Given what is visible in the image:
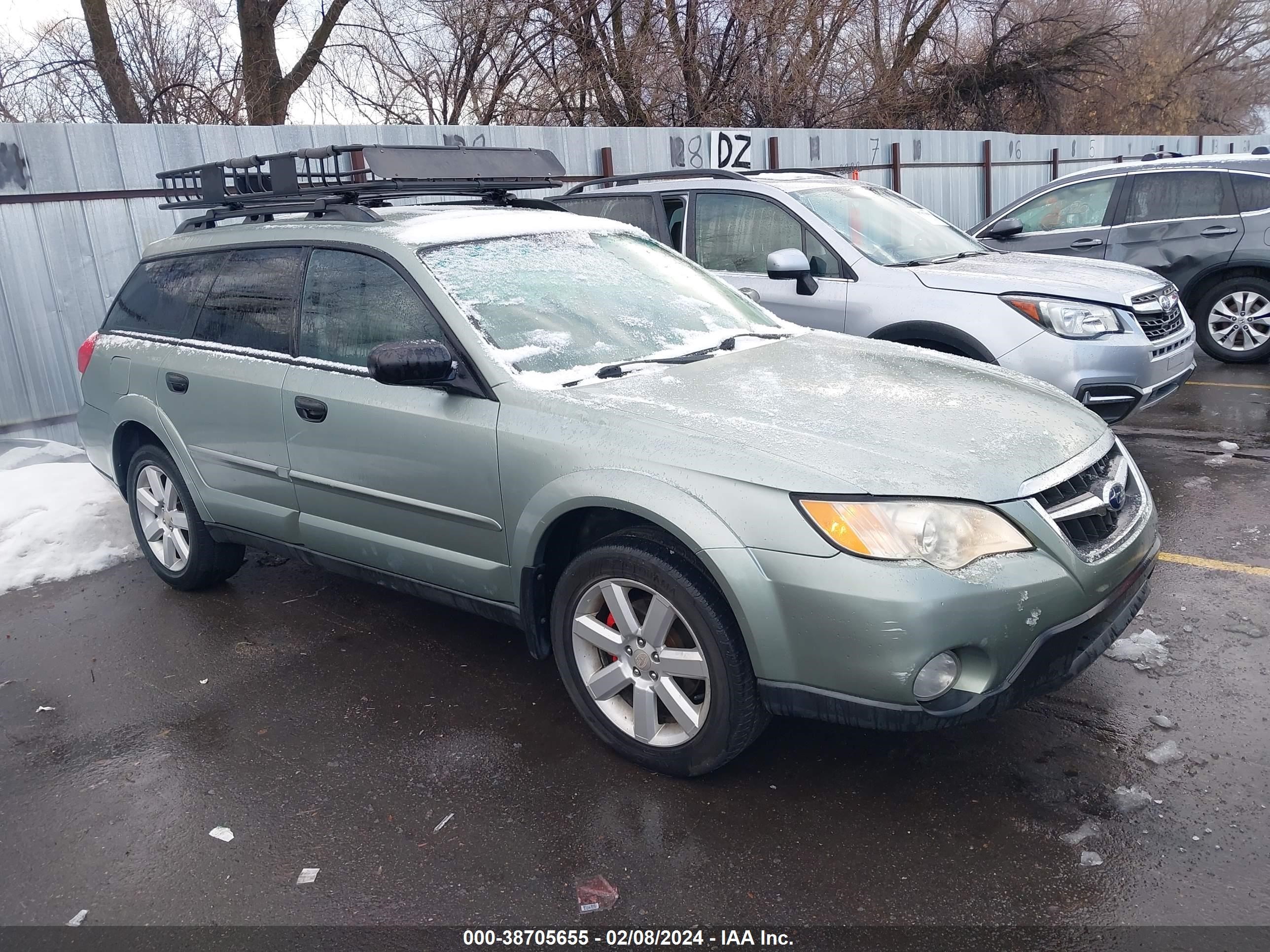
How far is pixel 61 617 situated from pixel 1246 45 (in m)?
43.2

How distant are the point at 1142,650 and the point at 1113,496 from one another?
3.19 ft

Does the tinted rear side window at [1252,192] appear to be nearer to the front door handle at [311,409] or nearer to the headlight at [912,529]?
the headlight at [912,529]

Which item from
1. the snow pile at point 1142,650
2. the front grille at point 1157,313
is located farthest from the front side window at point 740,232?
the snow pile at point 1142,650

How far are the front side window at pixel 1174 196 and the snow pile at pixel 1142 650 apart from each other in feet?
21.7

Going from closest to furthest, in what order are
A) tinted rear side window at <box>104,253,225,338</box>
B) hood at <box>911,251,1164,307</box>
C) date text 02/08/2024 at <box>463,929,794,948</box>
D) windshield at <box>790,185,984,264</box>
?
date text 02/08/2024 at <box>463,929,794,948</box> < tinted rear side window at <box>104,253,225,338</box> < hood at <box>911,251,1164,307</box> < windshield at <box>790,185,984,264</box>

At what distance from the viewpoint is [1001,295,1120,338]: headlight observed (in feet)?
18.9

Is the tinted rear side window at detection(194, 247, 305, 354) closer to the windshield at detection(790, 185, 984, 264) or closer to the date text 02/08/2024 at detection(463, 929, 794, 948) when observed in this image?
the date text 02/08/2024 at detection(463, 929, 794, 948)

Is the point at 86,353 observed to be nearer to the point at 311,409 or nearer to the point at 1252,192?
the point at 311,409

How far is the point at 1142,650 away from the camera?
153 inches

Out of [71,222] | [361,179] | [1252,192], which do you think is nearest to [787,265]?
[361,179]

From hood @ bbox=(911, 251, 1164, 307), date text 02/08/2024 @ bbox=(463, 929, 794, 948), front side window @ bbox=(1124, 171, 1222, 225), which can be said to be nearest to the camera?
date text 02/08/2024 @ bbox=(463, 929, 794, 948)

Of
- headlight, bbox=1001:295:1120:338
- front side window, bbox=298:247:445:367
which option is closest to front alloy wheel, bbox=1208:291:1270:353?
headlight, bbox=1001:295:1120:338

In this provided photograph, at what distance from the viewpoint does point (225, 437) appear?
4.49 m

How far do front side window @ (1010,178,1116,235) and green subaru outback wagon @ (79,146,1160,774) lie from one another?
253 inches
